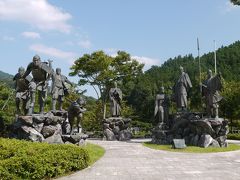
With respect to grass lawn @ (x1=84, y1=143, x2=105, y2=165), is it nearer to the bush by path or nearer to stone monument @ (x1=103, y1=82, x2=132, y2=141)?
the bush by path

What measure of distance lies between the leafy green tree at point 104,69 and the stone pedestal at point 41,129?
→ 17.4 m

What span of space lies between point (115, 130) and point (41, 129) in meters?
10.3

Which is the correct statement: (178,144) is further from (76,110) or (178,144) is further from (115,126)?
(115,126)

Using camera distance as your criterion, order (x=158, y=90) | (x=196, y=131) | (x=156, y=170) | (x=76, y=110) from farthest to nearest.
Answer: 1. (x=158, y=90)
2. (x=196, y=131)
3. (x=76, y=110)
4. (x=156, y=170)

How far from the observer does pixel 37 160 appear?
7.93m

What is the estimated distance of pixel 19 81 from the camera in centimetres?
1608

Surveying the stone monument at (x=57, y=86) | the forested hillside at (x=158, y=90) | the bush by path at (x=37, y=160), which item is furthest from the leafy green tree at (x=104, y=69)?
the bush by path at (x=37, y=160)

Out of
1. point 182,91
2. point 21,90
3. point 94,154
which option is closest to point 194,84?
point 182,91

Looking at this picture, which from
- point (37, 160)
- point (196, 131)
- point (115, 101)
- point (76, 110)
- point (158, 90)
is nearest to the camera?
point (37, 160)

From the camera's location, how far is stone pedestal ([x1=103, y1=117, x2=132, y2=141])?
2316 centimetres

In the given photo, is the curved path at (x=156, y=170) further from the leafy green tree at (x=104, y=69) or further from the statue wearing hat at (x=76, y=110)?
the leafy green tree at (x=104, y=69)

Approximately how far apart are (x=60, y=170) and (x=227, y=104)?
3007 centimetres

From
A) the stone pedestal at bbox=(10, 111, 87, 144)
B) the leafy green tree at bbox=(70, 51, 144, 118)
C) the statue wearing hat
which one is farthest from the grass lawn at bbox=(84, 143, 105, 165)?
the leafy green tree at bbox=(70, 51, 144, 118)

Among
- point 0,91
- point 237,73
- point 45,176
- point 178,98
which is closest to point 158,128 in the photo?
point 178,98
